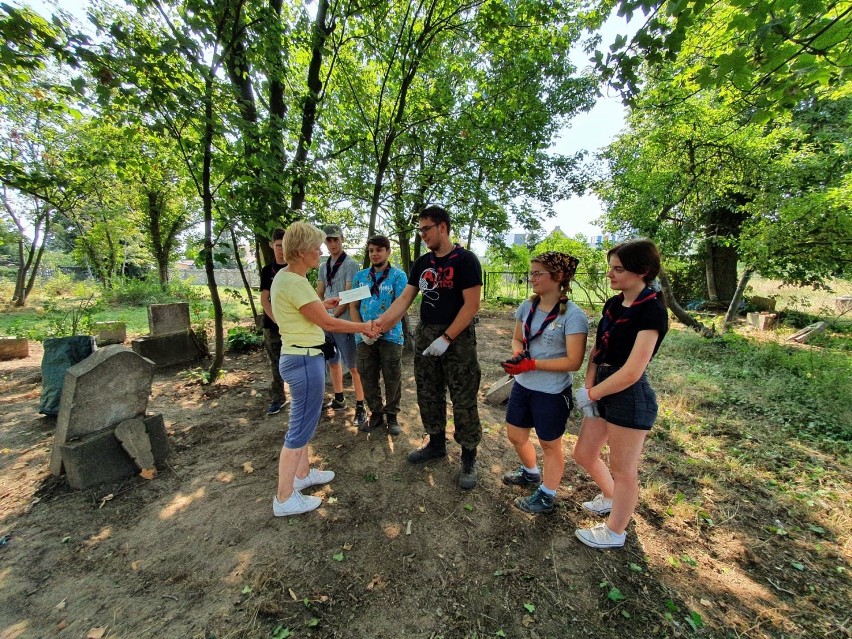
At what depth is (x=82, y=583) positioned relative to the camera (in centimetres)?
195

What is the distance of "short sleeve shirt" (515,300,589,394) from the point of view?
2.13m

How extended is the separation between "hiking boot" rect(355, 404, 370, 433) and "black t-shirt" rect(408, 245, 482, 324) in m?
1.62

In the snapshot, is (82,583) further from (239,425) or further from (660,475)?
(660,475)

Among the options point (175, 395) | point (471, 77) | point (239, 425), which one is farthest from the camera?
point (471, 77)

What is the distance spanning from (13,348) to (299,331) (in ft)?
26.3

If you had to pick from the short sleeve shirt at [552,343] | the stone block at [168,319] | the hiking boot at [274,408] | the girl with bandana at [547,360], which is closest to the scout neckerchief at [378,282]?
the girl with bandana at [547,360]

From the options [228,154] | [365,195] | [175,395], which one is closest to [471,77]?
[365,195]

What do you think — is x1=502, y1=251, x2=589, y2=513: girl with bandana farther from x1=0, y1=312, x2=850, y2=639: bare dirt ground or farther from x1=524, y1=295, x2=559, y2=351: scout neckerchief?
x1=0, y1=312, x2=850, y2=639: bare dirt ground

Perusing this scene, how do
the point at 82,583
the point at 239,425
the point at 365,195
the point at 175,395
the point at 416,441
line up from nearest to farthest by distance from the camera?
the point at 82,583, the point at 416,441, the point at 239,425, the point at 175,395, the point at 365,195

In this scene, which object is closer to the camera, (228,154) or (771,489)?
(771,489)

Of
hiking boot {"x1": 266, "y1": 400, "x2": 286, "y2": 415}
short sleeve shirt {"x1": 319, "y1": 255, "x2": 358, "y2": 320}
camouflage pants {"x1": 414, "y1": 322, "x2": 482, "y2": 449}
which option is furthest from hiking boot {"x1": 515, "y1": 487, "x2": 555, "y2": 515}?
hiking boot {"x1": 266, "y1": 400, "x2": 286, "y2": 415}

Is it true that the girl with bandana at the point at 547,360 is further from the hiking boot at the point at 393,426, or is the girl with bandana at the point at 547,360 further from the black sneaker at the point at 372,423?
the black sneaker at the point at 372,423

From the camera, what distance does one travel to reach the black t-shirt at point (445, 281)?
8.40ft

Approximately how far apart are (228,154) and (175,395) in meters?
3.31
